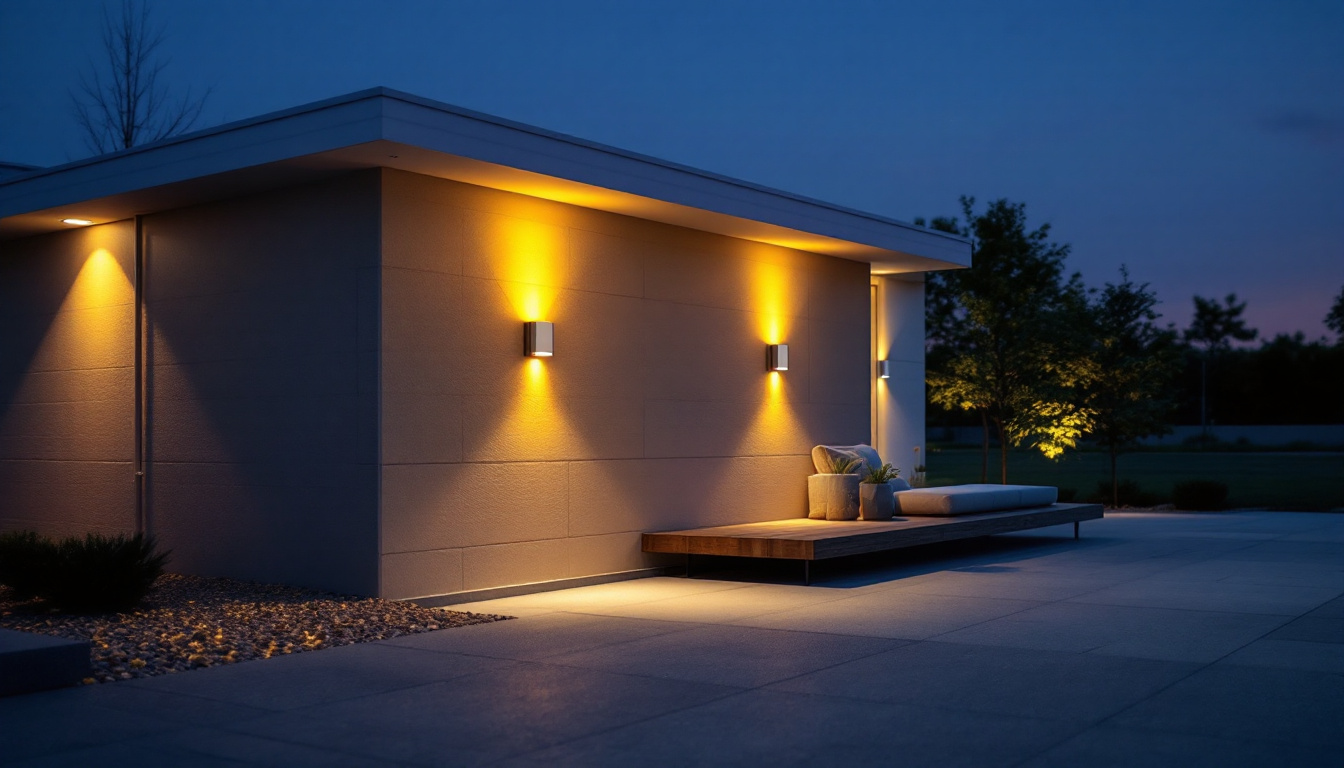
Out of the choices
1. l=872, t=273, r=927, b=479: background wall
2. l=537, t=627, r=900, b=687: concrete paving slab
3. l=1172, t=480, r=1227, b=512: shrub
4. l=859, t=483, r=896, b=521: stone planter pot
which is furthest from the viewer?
l=1172, t=480, r=1227, b=512: shrub

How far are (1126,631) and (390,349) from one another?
491cm

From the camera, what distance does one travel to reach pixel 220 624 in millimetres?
7062

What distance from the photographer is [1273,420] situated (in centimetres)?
4991

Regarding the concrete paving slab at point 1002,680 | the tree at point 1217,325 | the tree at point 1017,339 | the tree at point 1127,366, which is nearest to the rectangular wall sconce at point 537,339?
the concrete paving slab at point 1002,680

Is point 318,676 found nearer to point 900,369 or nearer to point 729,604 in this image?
point 729,604

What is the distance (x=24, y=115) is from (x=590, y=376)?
71.9ft

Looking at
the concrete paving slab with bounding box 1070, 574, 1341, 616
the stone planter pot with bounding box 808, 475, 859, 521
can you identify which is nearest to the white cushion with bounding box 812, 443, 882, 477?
the stone planter pot with bounding box 808, 475, 859, 521

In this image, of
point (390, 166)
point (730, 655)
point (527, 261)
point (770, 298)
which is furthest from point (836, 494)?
point (390, 166)

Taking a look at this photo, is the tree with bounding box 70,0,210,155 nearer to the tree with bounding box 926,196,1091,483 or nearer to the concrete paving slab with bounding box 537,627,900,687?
the tree with bounding box 926,196,1091,483

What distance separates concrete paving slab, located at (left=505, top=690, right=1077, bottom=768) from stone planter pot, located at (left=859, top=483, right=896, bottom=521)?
594cm

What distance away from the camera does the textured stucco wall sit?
26.8 feet

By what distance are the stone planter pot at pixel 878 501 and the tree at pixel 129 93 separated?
1274 centimetres

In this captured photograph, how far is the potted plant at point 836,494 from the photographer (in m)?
11.3

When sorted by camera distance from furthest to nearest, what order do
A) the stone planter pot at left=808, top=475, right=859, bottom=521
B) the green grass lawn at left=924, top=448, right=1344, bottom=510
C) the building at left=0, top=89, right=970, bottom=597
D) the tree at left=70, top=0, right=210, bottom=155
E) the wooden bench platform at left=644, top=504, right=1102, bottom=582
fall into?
the green grass lawn at left=924, top=448, right=1344, bottom=510 < the tree at left=70, top=0, right=210, bottom=155 < the stone planter pot at left=808, top=475, right=859, bottom=521 < the wooden bench platform at left=644, top=504, right=1102, bottom=582 < the building at left=0, top=89, right=970, bottom=597
